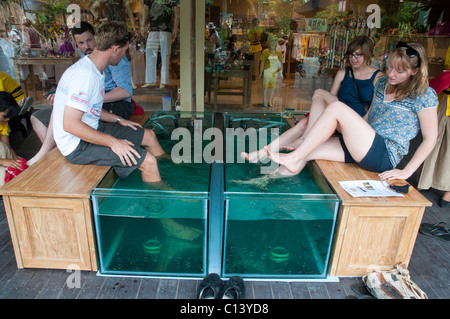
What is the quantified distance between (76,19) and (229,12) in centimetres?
248

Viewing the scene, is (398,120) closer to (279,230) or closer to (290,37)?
(279,230)

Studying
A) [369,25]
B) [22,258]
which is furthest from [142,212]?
[369,25]

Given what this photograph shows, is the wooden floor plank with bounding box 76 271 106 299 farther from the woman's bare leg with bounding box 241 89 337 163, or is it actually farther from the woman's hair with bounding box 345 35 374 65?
the woman's hair with bounding box 345 35 374 65

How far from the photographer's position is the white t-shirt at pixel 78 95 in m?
2.04

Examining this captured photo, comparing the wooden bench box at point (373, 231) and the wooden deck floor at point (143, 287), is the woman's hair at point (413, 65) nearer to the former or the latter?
the wooden bench box at point (373, 231)

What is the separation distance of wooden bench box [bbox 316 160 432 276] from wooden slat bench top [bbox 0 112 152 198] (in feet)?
4.67

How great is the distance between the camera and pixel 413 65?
212 cm

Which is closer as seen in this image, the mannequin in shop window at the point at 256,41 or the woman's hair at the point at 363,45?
the woman's hair at the point at 363,45

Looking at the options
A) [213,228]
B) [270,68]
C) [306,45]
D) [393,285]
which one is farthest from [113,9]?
[393,285]

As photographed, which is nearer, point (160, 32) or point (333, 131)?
point (333, 131)

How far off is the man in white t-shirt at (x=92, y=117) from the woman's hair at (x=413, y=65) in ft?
5.55

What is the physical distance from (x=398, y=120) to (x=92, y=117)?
79.9 inches

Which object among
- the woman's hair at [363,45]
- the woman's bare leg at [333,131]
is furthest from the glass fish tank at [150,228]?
the woman's hair at [363,45]
